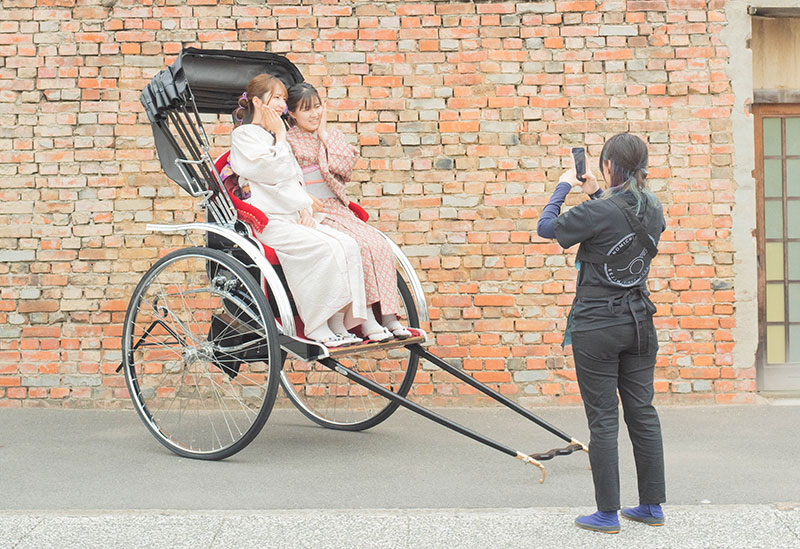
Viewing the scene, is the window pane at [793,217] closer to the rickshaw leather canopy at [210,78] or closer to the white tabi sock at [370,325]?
the white tabi sock at [370,325]

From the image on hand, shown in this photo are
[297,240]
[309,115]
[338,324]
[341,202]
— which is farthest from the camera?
[341,202]

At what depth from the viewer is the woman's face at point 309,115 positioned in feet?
17.0

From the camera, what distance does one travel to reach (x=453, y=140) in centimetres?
636

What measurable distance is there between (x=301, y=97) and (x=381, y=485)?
218 centimetres

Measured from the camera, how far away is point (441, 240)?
638cm

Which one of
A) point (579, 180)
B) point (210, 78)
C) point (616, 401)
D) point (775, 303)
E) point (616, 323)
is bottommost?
point (616, 401)

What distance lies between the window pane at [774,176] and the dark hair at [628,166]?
10.7 feet

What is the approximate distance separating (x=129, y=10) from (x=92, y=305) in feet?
6.76

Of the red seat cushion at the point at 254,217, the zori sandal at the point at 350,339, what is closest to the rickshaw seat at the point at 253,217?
the red seat cushion at the point at 254,217

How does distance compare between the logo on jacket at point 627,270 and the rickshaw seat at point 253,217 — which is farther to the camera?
the rickshaw seat at point 253,217

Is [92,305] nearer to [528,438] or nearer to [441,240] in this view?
[441,240]

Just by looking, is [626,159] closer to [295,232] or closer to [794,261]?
[295,232]

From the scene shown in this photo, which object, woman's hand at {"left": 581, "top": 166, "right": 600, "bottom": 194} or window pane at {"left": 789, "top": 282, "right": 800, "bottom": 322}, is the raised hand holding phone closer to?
woman's hand at {"left": 581, "top": 166, "right": 600, "bottom": 194}

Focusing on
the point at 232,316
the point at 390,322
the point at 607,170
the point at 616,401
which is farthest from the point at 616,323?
the point at 232,316
